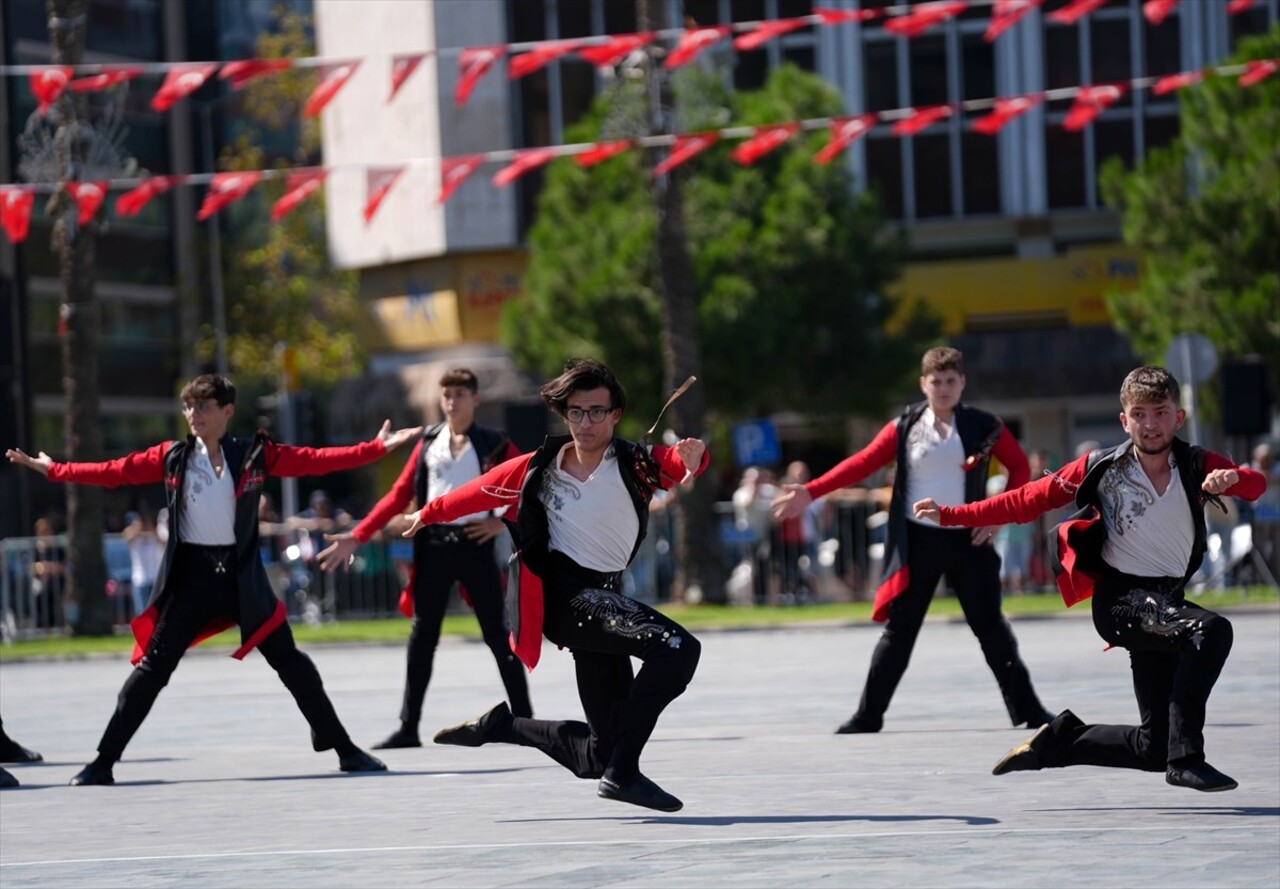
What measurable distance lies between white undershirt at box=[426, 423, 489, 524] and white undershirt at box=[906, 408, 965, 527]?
7.08 ft

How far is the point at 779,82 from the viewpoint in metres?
39.8

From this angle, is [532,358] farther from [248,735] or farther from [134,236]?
[248,735]

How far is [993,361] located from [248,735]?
32766 millimetres

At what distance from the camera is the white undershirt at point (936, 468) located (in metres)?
11.8

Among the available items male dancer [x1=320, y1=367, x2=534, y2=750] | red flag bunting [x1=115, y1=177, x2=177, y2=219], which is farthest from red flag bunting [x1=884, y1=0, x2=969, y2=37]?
male dancer [x1=320, y1=367, x2=534, y2=750]

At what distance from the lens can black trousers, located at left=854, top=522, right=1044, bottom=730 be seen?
11.8 metres

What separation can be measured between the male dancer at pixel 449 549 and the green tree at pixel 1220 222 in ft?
78.3

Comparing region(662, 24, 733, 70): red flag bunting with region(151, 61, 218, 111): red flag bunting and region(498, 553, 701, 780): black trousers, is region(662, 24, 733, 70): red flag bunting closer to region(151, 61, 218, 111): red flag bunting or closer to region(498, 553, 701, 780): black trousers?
region(151, 61, 218, 111): red flag bunting

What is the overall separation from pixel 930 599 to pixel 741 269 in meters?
28.0

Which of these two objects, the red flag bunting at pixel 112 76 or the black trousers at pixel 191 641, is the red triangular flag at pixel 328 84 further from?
the black trousers at pixel 191 641

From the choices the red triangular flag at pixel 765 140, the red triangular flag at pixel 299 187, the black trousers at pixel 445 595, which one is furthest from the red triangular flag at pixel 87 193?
the black trousers at pixel 445 595

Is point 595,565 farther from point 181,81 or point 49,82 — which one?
point 49,82

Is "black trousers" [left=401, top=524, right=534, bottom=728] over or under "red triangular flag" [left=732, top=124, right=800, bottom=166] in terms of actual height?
under

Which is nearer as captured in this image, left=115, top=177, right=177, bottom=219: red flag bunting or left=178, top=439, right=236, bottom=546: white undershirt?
left=178, top=439, right=236, bottom=546: white undershirt
